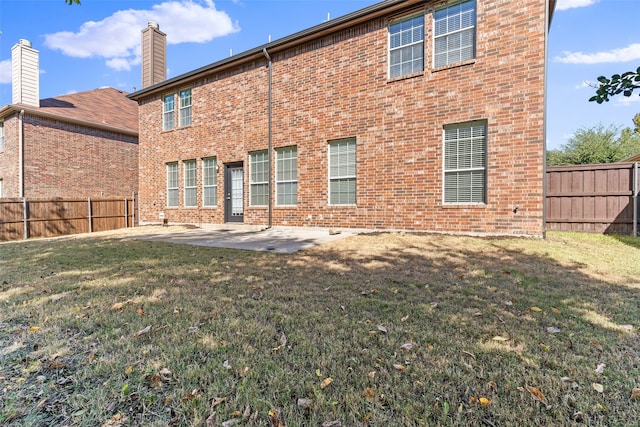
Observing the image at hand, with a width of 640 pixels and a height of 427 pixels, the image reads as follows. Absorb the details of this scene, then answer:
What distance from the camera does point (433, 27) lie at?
7.50 m

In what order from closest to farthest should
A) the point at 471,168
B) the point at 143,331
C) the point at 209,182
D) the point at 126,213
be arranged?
the point at 143,331 < the point at 471,168 < the point at 209,182 < the point at 126,213

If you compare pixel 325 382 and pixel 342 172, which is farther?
pixel 342 172

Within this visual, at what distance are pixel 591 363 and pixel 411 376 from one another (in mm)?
1223

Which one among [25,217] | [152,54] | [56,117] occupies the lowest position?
[25,217]

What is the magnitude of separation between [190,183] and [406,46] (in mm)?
9235

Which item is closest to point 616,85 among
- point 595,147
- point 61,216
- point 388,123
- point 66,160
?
point 388,123

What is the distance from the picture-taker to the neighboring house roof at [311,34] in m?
7.66

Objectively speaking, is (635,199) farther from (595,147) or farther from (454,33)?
(595,147)

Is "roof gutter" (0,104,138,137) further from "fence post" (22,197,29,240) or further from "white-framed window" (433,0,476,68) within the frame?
"white-framed window" (433,0,476,68)

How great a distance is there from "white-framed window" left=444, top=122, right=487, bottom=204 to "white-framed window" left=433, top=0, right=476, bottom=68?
1.70m

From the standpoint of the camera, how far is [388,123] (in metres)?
7.99

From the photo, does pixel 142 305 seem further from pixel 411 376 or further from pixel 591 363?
pixel 591 363

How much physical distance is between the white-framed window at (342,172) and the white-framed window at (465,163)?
248 cm

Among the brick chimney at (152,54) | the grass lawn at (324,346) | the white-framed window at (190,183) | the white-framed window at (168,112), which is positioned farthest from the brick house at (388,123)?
the brick chimney at (152,54)
